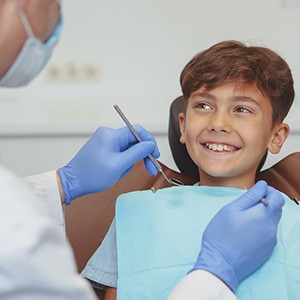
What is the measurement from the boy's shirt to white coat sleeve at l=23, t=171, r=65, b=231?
15cm

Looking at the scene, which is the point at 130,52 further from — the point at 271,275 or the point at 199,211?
the point at 271,275

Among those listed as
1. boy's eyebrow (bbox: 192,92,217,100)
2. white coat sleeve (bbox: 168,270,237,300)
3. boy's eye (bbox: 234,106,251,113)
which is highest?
boy's eyebrow (bbox: 192,92,217,100)

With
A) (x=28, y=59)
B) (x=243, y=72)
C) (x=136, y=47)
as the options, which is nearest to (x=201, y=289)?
(x=28, y=59)

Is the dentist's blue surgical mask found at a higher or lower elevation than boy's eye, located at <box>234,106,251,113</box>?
higher

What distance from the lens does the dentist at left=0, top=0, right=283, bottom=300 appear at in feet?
3.43

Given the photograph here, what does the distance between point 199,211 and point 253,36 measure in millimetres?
1544

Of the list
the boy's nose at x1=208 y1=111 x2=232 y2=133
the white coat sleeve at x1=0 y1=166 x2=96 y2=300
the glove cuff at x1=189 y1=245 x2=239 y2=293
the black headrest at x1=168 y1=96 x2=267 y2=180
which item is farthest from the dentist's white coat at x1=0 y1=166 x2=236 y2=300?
the black headrest at x1=168 y1=96 x2=267 y2=180

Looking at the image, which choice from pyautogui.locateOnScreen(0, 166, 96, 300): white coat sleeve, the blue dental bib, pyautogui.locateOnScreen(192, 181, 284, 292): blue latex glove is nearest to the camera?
pyautogui.locateOnScreen(0, 166, 96, 300): white coat sleeve

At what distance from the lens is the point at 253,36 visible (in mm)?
3115

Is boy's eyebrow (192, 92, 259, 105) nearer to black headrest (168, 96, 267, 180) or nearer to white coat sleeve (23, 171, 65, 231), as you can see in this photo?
black headrest (168, 96, 267, 180)

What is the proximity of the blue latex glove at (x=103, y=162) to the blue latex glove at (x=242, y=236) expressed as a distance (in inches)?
13.3

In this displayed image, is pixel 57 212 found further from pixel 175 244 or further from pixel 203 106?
pixel 203 106

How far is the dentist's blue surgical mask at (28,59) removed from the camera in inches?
50.6

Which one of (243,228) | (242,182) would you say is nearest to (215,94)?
(242,182)
